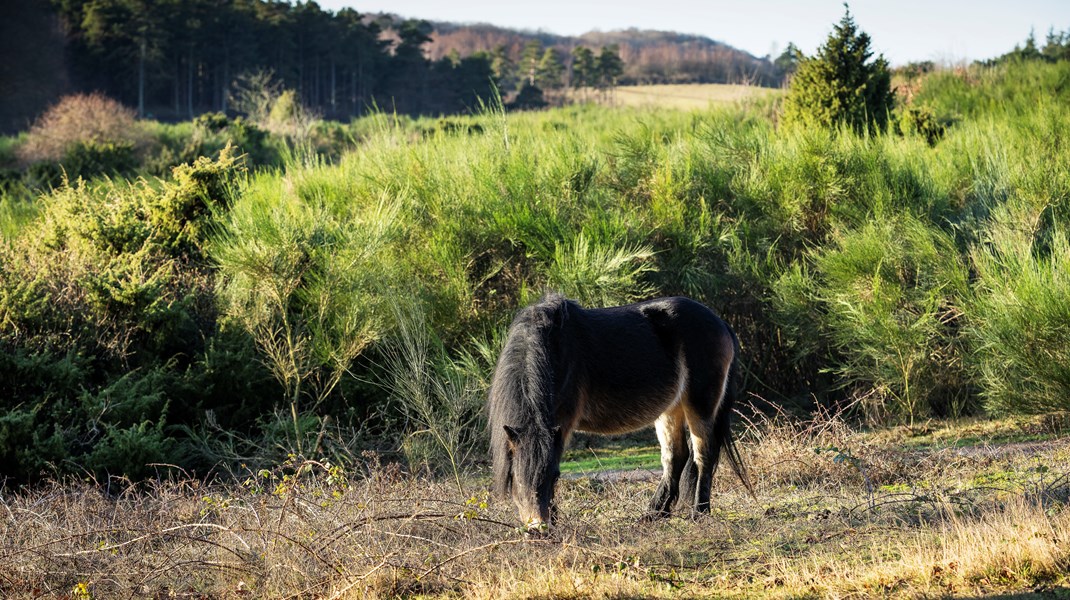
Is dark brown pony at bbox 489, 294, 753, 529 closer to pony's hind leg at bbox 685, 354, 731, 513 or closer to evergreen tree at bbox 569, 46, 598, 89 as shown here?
pony's hind leg at bbox 685, 354, 731, 513

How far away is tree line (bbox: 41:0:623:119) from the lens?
1918 inches

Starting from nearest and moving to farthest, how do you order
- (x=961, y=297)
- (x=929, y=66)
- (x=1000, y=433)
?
(x=1000, y=433) → (x=961, y=297) → (x=929, y=66)

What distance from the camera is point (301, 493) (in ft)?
23.9

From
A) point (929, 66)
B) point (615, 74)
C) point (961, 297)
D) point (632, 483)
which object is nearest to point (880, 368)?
point (961, 297)

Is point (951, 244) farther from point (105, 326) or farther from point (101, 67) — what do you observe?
point (101, 67)

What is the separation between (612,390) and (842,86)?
13258 mm

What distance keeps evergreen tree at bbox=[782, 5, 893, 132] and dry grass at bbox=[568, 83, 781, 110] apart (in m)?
5.70

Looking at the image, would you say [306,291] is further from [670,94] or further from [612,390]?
[670,94]

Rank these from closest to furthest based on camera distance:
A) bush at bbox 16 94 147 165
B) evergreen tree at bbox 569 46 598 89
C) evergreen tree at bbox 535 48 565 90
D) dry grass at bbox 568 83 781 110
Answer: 1. dry grass at bbox 568 83 781 110
2. bush at bbox 16 94 147 165
3. evergreen tree at bbox 569 46 598 89
4. evergreen tree at bbox 535 48 565 90

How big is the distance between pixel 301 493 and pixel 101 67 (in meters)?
49.2

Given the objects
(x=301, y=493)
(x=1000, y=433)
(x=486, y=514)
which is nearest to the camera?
(x=486, y=514)

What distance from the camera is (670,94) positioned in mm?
42594

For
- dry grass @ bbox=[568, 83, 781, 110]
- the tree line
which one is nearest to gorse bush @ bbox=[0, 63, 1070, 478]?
dry grass @ bbox=[568, 83, 781, 110]

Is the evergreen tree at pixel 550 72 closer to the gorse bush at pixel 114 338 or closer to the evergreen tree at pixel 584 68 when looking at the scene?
the evergreen tree at pixel 584 68
